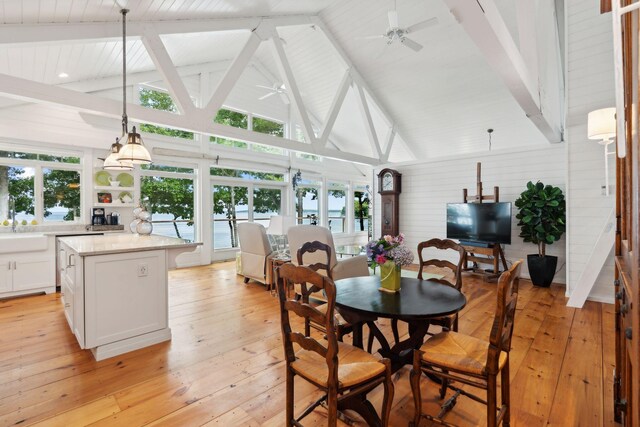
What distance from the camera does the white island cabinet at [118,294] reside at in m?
2.67

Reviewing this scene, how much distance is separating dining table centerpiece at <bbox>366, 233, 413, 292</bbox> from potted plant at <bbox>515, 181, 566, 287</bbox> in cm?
417

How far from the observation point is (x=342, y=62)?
7.14 metres

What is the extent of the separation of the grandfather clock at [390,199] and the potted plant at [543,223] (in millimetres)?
2833

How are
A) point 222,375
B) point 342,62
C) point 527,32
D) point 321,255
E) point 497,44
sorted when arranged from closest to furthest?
point 222,375 → point 497,44 → point 527,32 → point 321,255 → point 342,62

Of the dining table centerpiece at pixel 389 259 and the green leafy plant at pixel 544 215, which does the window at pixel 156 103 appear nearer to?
the dining table centerpiece at pixel 389 259

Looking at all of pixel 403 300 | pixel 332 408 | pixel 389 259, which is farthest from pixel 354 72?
pixel 332 408

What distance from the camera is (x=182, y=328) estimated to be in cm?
339

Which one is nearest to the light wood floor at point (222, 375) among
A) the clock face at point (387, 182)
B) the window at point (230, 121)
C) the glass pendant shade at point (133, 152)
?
the glass pendant shade at point (133, 152)

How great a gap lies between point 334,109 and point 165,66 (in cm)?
351

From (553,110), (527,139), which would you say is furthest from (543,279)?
(527,139)

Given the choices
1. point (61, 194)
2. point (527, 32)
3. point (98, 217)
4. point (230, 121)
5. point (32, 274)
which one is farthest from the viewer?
point (230, 121)

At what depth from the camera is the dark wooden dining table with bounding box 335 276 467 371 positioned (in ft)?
5.93

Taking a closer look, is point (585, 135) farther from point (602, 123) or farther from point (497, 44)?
point (497, 44)

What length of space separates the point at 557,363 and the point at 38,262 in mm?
6438
